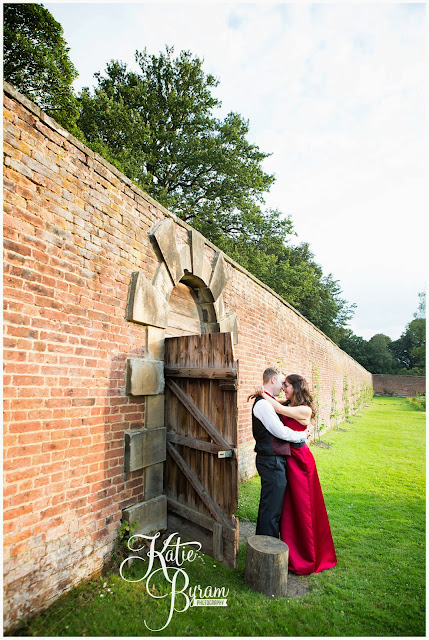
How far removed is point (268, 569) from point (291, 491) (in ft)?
2.59

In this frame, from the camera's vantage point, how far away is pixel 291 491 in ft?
11.8

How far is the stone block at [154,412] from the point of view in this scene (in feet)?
12.5

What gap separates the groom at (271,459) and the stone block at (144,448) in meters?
1.09

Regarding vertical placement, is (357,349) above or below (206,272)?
below

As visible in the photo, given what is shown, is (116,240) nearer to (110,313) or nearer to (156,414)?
(110,313)

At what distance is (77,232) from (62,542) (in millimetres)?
2552

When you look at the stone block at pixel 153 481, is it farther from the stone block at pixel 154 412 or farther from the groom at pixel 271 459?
the groom at pixel 271 459

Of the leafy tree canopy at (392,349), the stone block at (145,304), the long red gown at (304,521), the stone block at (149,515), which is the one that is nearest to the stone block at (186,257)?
the stone block at (145,304)

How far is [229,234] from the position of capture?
55.7 feet

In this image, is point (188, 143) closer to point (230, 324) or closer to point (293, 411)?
point (230, 324)

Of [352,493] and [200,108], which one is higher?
[200,108]

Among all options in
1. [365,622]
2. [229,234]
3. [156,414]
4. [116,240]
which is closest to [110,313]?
[116,240]

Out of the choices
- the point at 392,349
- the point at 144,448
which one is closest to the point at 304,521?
the point at 144,448

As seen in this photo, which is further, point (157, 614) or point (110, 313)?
point (110, 313)
